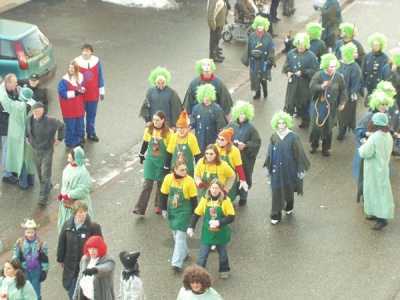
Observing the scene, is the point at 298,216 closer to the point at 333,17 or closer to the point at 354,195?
the point at 354,195

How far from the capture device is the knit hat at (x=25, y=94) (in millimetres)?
13453

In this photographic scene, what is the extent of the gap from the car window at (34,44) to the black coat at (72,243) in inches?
268

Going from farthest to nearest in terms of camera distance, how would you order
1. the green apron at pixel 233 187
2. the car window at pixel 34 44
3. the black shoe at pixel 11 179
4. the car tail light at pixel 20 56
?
the car window at pixel 34 44, the car tail light at pixel 20 56, the black shoe at pixel 11 179, the green apron at pixel 233 187

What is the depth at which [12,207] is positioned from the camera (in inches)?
520

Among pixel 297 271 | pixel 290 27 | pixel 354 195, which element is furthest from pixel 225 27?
pixel 297 271

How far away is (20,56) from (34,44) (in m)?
0.47

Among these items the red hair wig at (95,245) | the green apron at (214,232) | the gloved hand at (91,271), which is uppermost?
the red hair wig at (95,245)

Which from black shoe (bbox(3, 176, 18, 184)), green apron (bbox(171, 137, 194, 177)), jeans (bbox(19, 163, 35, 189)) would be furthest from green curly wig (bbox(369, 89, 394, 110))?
black shoe (bbox(3, 176, 18, 184))

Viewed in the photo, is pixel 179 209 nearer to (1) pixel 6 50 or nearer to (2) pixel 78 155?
(2) pixel 78 155

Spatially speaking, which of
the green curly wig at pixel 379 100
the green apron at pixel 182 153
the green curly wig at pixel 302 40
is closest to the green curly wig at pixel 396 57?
the green curly wig at pixel 302 40

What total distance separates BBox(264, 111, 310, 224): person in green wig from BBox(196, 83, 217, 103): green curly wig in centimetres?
111

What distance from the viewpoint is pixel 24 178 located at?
13.7 m

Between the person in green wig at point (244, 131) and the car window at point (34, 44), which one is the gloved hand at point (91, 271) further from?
the car window at point (34, 44)

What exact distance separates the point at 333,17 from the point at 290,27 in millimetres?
3183
